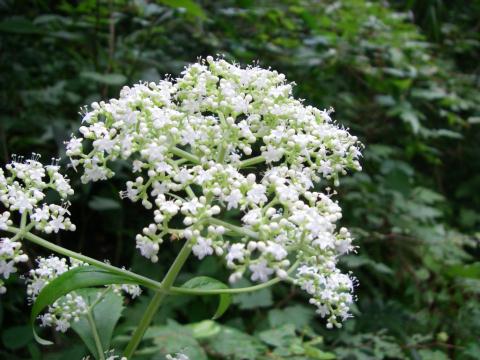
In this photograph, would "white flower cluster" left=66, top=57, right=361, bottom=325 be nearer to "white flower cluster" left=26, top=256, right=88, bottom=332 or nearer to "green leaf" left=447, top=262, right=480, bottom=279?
"white flower cluster" left=26, top=256, right=88, bottom=332

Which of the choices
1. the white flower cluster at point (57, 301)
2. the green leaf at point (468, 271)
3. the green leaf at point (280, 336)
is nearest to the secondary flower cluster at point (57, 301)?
the white flower cluster at point (57, 301)

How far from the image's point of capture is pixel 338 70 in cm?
387

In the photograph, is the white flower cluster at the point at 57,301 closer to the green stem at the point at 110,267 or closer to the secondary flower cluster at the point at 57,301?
the secondary flower cluster at the point at 57,301

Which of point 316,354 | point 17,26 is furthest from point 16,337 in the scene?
point 17,26

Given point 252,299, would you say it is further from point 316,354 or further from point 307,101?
point 307,101

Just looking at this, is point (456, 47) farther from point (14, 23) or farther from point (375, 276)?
point (14, 23)

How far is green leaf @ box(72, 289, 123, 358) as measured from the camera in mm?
1553

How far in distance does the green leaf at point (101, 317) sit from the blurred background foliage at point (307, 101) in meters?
0.50

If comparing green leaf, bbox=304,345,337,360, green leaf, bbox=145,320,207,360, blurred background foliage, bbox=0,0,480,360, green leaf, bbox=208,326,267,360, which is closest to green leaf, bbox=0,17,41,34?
blurred background foliage, bbox=0,0,480,360

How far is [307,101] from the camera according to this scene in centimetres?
316

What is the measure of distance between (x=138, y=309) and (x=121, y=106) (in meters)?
1.43

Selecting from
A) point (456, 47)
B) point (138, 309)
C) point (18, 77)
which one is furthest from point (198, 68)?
point (456, 47)

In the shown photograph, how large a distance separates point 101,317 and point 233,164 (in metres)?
0.65

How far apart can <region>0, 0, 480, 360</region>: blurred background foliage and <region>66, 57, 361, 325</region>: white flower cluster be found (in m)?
0.94
